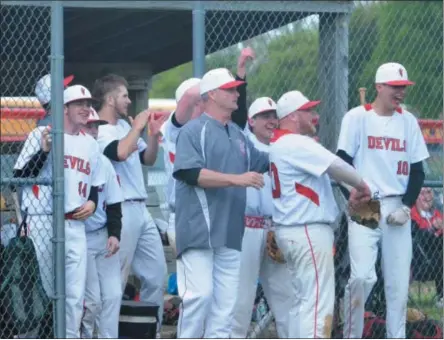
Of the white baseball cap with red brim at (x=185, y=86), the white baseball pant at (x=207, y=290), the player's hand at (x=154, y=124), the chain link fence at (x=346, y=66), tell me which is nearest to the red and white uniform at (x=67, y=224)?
the player's hand at (x=154, y=124)

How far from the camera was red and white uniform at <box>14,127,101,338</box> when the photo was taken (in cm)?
774

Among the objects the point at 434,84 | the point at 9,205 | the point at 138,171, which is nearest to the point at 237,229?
the point at 138,171

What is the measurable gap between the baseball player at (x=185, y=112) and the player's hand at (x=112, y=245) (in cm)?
44

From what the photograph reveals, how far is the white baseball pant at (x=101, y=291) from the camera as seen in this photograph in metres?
8.02

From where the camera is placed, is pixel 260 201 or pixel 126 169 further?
pixel 126 169

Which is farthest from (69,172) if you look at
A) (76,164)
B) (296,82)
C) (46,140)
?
(296,82)

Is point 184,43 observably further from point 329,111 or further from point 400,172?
point 400,172

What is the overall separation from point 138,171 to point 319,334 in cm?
180

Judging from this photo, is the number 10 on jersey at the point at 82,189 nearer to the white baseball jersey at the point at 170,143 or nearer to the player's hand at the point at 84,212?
the player's hand at the point at 84,212

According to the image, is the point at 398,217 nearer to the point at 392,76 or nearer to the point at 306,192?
the point at 306,192

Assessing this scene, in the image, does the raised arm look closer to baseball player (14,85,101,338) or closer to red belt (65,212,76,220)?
baseball player (14,85,101,338)

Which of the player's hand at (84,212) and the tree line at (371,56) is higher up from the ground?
the tree line at (371,56)

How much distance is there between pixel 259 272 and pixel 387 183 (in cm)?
106

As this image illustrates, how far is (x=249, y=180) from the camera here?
717cm
